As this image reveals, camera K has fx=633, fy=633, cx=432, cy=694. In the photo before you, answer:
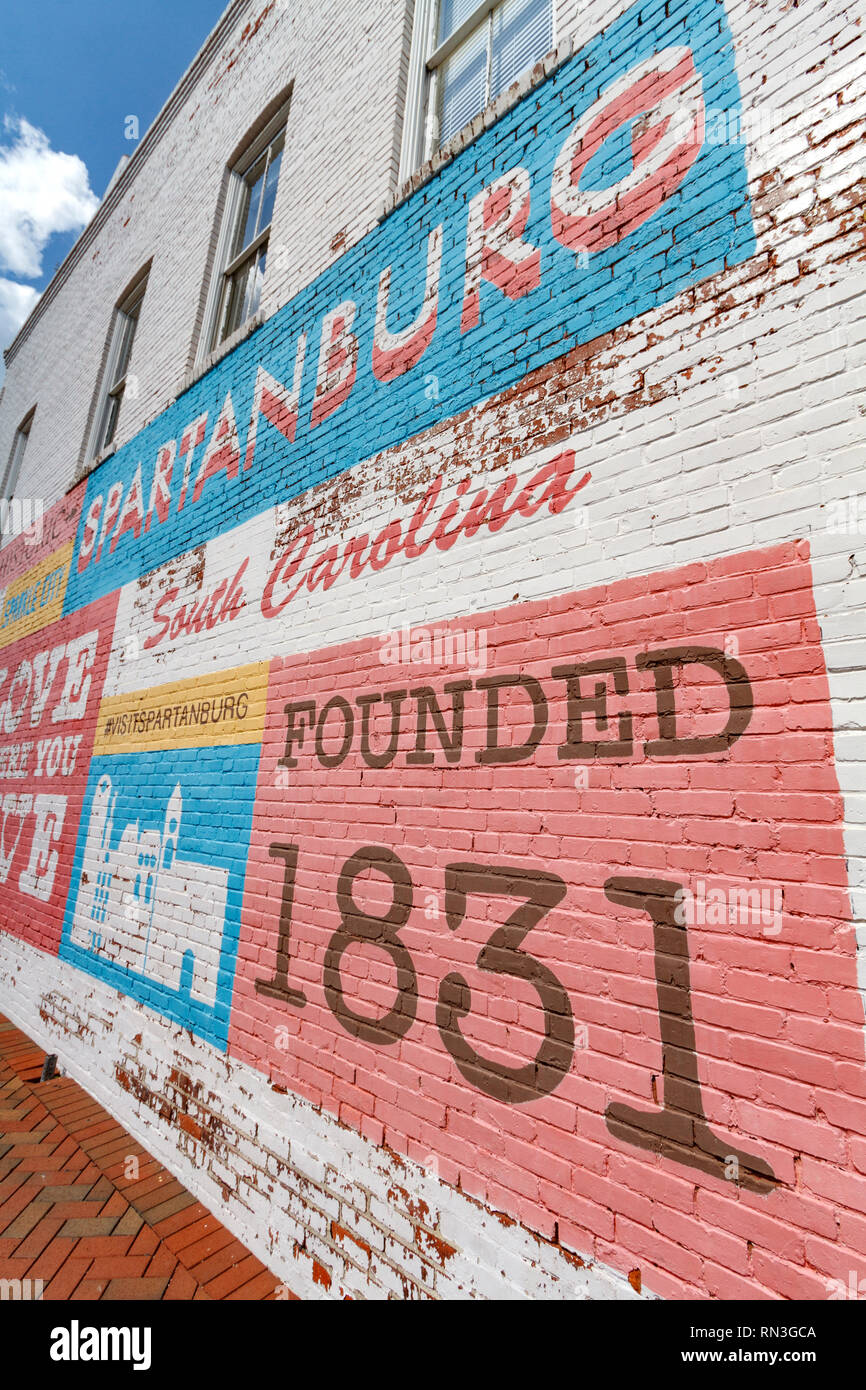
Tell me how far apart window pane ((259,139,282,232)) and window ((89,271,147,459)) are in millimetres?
2389

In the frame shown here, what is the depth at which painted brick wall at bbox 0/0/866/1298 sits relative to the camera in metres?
1.57

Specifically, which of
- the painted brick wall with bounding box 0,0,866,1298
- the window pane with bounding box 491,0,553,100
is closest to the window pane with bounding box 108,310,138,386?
the painted brick wall with bounding box 0,0,866,1298

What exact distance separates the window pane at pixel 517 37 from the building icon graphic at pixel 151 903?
425 centimetres

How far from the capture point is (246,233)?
17.5ft

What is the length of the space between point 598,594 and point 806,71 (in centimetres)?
165

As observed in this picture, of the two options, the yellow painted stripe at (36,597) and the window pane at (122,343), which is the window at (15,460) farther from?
the window pane at (122,343)

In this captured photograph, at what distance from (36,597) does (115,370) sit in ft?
8.72

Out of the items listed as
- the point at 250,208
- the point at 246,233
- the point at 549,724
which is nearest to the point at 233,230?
the point at 246,233

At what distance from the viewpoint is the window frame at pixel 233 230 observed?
4988mm

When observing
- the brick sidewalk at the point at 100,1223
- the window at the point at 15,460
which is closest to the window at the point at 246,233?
the brick sidewalk at the point at 100,1223

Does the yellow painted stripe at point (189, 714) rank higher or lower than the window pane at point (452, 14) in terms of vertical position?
lower

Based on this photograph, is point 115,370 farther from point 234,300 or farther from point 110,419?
point 234,300

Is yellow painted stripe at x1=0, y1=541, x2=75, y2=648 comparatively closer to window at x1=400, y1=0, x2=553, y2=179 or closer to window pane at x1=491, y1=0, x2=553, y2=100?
window at x1=400, y1=0, x2=553, y2=179
